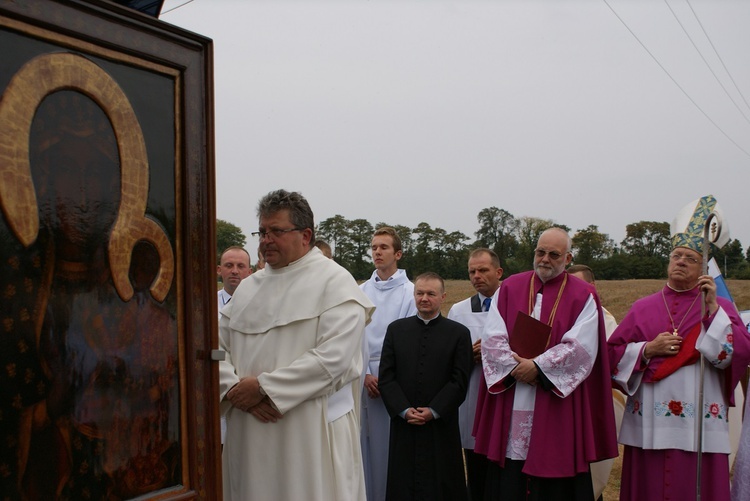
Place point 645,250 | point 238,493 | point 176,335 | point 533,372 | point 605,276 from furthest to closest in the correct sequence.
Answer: point 645,250 < point 605,276 < point 533,372 < point 238,493 < point 176,335

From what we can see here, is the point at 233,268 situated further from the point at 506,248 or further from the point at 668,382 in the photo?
the point at 506,248

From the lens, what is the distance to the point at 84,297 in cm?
223

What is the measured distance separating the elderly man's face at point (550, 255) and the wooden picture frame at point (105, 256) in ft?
10.0

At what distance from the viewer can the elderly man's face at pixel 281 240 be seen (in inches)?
147

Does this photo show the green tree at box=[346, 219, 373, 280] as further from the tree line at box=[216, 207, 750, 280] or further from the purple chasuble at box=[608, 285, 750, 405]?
the purple chasuble at box=[608, 285, 750, 405]

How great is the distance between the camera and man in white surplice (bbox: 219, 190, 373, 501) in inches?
137

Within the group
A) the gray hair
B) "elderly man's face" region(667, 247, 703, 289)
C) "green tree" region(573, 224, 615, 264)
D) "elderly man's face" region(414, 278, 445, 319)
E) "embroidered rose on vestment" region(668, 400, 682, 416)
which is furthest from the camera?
"green tree" region(573, 224, 615, 264)

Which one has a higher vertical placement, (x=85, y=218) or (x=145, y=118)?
(x=145, y=118)

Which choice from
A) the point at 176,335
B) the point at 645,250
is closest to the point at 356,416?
the point at 176,335

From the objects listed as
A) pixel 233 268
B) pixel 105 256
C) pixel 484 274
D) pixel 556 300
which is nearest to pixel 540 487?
pixel 556 300

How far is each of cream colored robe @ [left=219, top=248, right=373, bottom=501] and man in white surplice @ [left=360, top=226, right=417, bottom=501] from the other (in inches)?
74.8

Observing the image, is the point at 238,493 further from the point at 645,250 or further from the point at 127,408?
the point at 645,250

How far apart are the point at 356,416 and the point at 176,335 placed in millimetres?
1714

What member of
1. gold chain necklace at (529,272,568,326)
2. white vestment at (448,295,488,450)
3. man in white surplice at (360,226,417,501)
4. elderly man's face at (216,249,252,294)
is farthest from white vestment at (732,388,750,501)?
elderly man's face at (216,249,252,294)
